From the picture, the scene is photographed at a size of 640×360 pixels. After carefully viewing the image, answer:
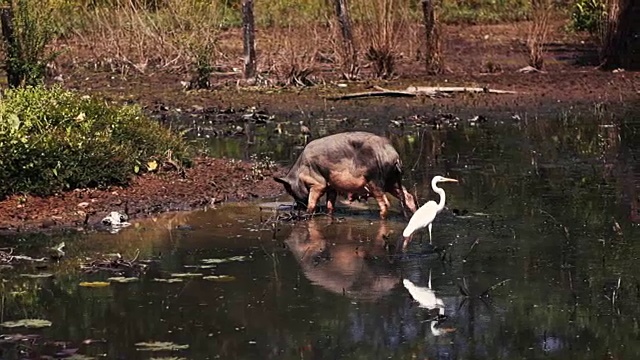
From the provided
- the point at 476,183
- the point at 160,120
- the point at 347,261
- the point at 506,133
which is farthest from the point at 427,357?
the point at 160,120

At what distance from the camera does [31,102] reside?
1520cm

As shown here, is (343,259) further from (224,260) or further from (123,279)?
(123,279)

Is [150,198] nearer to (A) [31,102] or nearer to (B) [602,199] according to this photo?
(A) [31,102]

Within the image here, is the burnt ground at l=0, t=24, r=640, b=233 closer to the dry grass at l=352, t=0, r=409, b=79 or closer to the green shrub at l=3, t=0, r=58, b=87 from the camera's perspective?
the dry grass at l=352, t=0, r=409, b=79

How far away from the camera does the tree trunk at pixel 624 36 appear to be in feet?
88.5

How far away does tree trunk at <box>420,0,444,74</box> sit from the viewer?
26312 mm

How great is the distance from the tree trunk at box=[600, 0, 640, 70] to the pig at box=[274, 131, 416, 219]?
46.8ft

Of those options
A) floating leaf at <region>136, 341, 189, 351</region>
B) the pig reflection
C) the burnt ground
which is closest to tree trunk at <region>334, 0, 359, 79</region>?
the burnt ground

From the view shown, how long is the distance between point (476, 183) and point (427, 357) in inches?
287

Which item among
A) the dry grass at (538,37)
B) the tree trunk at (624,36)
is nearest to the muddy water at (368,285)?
the dry grass at (538,37)

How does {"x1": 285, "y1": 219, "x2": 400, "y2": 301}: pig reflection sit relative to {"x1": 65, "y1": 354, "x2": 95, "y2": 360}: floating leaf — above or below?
below

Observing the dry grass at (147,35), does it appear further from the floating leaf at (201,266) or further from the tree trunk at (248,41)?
the floating leaf at (201,266)

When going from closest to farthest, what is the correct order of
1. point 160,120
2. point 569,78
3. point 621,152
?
1. point 621,152
2. point 160,120
3. point 569,78

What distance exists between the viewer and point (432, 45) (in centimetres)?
2656
